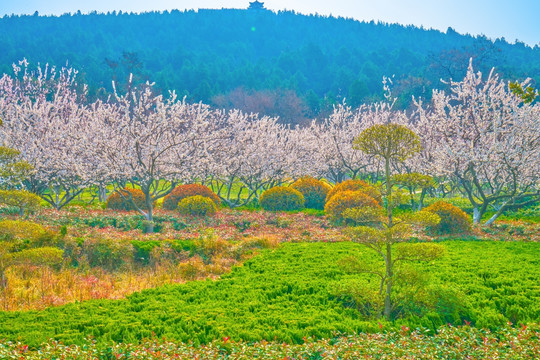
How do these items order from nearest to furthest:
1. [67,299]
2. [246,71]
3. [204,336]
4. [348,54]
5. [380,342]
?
[380,342] → [204,336] → [67,299] → [246,71] → [348,54]

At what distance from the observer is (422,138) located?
A: 21.1 metres

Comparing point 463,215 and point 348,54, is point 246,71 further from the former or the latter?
point 463,215

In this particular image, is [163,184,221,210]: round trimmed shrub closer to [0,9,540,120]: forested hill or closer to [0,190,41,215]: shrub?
[0,190,41,215]: shrub

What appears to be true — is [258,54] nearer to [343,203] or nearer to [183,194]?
[183,194]

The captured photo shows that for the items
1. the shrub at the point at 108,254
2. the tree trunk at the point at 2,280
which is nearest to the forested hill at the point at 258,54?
the shrub at the point at 108,254

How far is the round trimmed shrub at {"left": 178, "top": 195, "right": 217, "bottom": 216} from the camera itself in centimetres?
1830

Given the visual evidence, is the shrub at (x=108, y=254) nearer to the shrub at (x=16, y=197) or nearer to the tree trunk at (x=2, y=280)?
the shrub at (x=16, y=197)

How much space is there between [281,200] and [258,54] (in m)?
95.1

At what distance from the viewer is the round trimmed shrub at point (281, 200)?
2030cm

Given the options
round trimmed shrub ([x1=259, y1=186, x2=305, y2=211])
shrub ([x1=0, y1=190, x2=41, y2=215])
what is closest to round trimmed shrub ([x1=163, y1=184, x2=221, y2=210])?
round trimmed shrub ([x1=259, y1=186, x2=305, y2=211])

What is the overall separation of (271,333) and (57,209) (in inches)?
614

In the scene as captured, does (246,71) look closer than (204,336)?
No

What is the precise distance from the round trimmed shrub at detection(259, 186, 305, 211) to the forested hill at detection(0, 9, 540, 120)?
41057 mm

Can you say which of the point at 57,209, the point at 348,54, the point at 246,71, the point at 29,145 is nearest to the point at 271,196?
the point at 57,209
